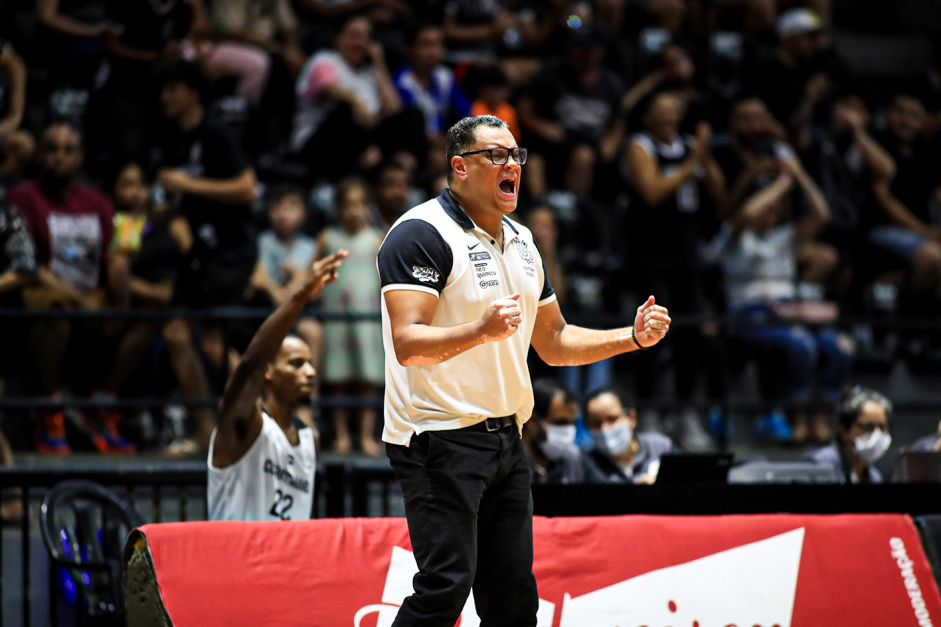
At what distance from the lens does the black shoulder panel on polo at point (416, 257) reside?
382 cm

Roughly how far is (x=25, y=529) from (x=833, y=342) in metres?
6.41

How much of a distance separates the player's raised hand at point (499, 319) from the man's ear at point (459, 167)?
65 centimetres

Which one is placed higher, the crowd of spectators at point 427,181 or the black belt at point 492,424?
the crowd of spectators at point 427,181

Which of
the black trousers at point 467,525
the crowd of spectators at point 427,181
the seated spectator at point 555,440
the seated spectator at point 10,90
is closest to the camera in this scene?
the black trousers at point 467,525

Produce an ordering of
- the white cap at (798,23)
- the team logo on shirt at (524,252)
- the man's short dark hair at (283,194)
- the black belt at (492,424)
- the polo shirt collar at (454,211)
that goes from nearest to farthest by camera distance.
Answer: the black belt at (492,424) < the polo shirt collar at (454,211) < the team logo on shirt at (524,252) < the man's short dark hair at (283,194) < the white cap at (798,23)

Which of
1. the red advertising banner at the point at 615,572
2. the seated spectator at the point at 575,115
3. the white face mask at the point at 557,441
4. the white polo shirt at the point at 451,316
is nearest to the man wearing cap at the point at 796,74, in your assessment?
the seated spectator at the point at 575,115

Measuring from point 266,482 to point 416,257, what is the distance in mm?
2151

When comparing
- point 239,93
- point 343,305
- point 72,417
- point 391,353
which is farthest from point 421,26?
point 391,353

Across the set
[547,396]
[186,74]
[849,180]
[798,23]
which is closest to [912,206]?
[849,180]

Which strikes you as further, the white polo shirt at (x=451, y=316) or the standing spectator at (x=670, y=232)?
the standing spectator at (x=670, y=232)

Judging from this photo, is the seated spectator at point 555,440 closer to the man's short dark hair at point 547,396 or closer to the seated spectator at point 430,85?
the man's short dark hair at point 547,396

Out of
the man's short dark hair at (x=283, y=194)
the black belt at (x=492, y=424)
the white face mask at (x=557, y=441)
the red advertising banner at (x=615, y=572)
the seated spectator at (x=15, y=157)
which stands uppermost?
the seated spectator at (x=15, y=157)

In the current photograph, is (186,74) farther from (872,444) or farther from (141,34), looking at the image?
(872,444)

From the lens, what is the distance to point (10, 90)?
338 inches
